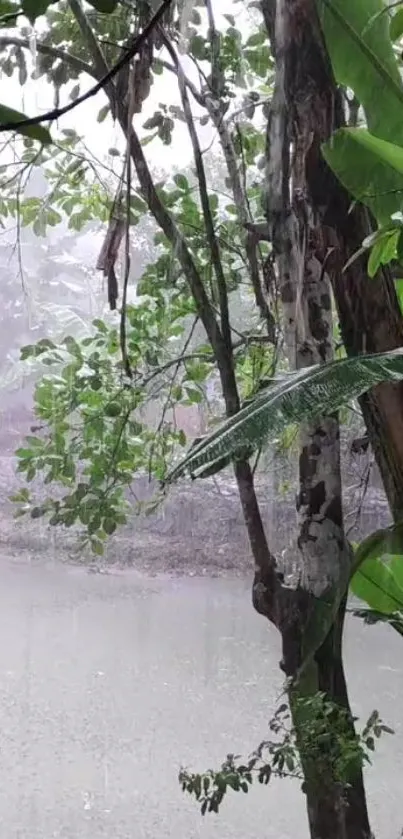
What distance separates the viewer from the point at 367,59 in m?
0.78

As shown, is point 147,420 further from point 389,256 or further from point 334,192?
point 389,256

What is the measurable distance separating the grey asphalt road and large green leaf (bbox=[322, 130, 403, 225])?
661mm

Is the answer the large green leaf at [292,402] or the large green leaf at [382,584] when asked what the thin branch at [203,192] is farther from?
the large green leaf at [292,402]

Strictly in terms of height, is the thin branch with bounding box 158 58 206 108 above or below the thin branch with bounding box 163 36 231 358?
above

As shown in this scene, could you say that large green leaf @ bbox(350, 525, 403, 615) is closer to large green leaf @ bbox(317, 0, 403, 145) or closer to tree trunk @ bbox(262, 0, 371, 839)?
tree trunk @ bbox(262, 0, 371, 839)

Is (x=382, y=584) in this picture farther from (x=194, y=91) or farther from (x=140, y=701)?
(x=194, y=91)

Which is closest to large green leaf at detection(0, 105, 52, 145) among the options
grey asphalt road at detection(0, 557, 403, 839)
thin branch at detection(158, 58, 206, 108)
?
thin branch at detection(158, 58, 206, 108)

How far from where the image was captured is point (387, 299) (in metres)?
0.81

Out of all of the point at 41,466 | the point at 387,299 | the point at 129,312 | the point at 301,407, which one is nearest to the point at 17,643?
the point at 41,466

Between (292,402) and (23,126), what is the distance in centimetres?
24

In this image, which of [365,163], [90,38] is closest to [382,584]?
[365,163]

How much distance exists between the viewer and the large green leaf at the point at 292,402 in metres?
0.49

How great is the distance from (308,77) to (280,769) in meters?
0.62

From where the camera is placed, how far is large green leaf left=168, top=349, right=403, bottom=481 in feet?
1.62
